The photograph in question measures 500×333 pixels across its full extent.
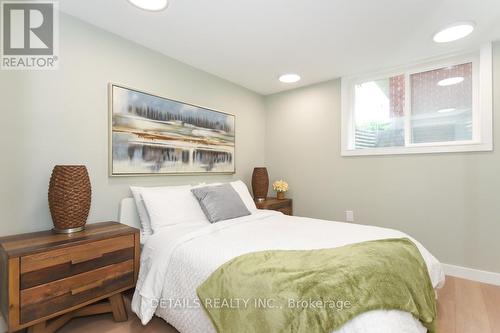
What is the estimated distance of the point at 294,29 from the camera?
2053 millimetres

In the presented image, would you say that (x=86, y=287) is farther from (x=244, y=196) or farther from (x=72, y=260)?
(x=244, y=196)

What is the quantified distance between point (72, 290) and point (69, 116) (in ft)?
4.08

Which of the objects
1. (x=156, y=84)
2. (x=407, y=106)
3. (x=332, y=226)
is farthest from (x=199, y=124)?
(x=407, y=106)

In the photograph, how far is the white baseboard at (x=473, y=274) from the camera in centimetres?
231

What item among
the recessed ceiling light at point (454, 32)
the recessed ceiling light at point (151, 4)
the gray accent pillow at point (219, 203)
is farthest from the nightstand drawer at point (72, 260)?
the recessed ceiling light at point (454, 32)

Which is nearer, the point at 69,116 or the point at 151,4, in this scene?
the point at 151,4

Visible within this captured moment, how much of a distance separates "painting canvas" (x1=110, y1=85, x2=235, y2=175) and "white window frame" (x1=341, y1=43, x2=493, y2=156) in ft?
4.99

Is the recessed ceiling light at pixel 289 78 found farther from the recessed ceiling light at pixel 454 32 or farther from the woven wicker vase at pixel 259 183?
the recessed ceiling light at pixel 454 32

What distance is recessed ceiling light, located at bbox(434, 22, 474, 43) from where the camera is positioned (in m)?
2.00

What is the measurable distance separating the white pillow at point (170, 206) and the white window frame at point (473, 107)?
Answer: 6.45ft

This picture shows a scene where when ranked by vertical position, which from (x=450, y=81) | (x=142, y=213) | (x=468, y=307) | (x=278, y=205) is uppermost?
(x=450, y=81)

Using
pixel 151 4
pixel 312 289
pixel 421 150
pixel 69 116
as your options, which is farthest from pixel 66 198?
pixel 421 150

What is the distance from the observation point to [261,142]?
3.80 metres

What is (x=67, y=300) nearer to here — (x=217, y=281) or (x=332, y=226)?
(x=217, y=281)
